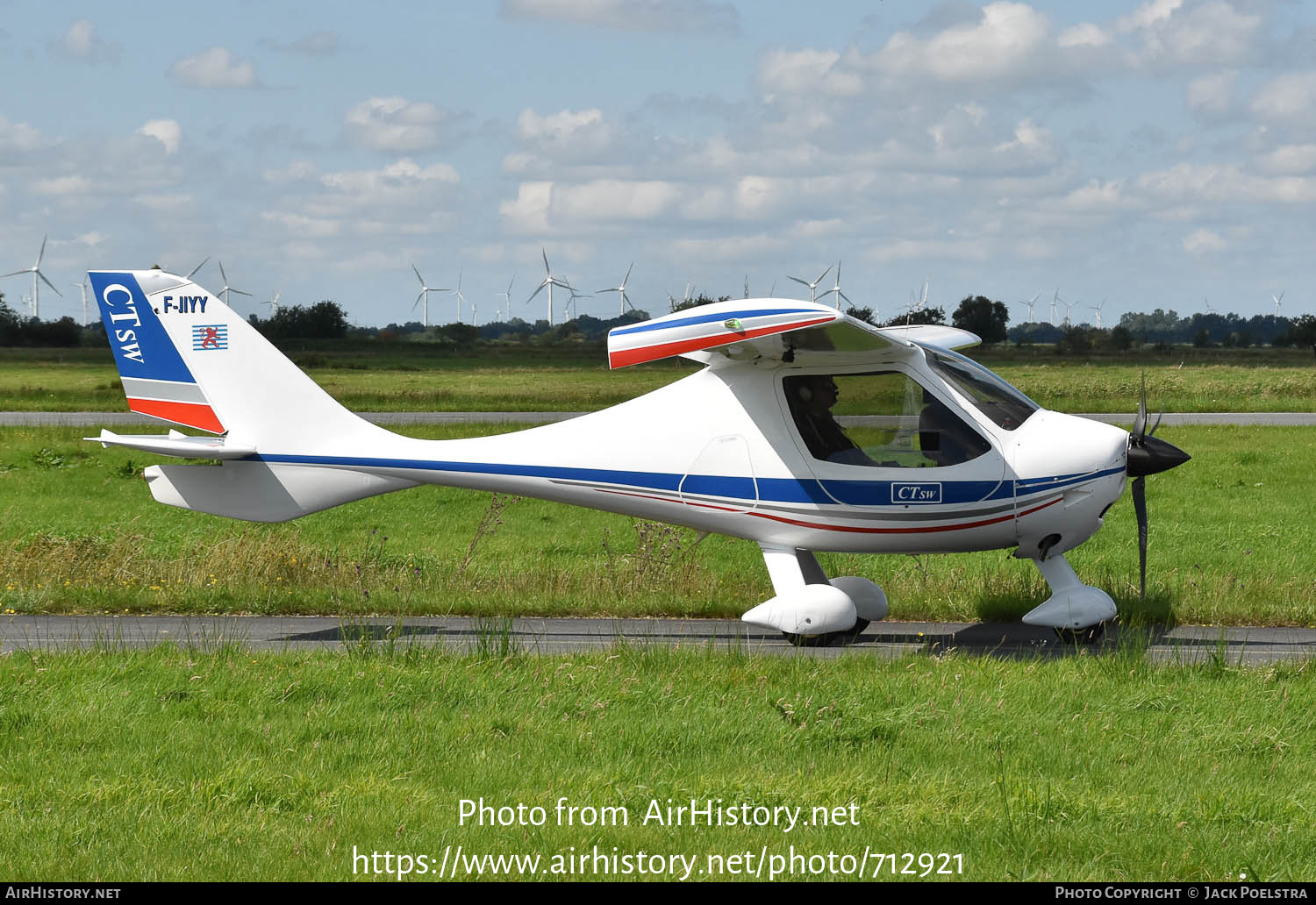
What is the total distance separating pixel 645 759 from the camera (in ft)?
23.8

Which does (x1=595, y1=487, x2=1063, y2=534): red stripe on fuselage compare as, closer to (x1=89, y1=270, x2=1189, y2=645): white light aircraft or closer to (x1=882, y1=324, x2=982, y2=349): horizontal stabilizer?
(x1=89, y1=270, x2=1189, y2=645): white light aircraft

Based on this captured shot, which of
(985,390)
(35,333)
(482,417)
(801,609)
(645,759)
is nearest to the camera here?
(645,759)

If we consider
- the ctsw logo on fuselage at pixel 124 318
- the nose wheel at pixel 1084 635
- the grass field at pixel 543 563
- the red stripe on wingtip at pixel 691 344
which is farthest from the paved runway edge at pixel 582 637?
the ctsw logo on fuselage at pixel 124 318

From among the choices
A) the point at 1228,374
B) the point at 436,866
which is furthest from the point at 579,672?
the point at 1228,374

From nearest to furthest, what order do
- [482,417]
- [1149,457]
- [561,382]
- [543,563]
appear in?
[1149,457]
[543,563]
[482,417]
[561,382]

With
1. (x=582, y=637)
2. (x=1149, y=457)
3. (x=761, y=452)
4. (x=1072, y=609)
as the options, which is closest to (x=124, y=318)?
(x=582, y=637)

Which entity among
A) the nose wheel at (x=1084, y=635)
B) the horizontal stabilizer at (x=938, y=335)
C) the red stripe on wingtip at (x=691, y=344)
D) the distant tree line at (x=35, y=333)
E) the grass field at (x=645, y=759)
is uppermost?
the distant tree line at (x=35, y=333)

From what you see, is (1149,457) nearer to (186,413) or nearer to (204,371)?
(204,371)

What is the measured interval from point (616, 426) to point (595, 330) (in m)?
130

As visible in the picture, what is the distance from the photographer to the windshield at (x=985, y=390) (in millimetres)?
11352

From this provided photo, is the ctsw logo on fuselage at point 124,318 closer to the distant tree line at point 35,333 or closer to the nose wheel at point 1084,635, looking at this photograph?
the nose wheel at point 1084,635

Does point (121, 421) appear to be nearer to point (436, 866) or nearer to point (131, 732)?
point (131, 732)

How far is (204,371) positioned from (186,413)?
470 millimetres

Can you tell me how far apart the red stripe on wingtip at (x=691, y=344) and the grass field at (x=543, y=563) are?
3995mm
